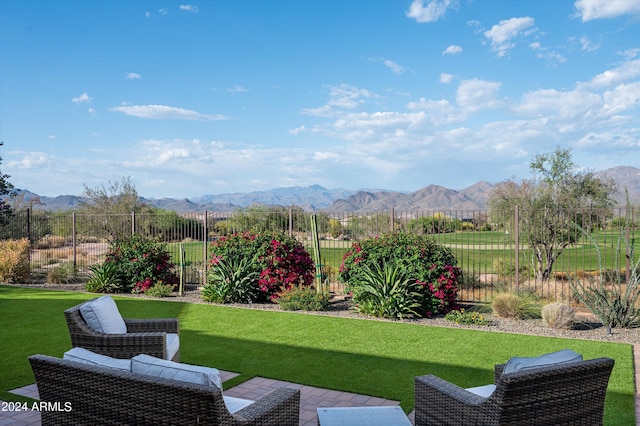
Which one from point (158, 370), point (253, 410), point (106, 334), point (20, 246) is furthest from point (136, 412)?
point (20, 246)

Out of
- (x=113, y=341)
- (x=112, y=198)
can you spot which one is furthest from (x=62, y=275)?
(x=113, y=341)

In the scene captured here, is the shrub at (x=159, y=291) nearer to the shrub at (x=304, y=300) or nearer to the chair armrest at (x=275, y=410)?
the shrub at (x=304, y=300)

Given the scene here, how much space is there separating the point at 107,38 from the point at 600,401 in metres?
23.1

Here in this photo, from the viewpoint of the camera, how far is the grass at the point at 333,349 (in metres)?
5.90

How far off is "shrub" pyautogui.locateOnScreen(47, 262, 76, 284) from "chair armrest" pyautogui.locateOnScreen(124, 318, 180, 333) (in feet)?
39.1

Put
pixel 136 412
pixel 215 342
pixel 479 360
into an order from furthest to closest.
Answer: pixel 215 342 < pixel 479 360 < pixel 136 412

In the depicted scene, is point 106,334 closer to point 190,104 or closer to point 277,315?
point 277,315

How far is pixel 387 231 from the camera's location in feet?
42.2

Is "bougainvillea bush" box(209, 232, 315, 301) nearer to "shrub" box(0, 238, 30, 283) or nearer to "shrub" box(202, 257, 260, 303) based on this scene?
"shrub" box(202, 257, 260, 303)

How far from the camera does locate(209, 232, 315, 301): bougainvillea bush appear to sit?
39.7 ft

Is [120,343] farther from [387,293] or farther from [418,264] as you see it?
[418,264]

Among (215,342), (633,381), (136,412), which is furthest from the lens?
(215,342)

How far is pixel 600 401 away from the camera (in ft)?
11.2

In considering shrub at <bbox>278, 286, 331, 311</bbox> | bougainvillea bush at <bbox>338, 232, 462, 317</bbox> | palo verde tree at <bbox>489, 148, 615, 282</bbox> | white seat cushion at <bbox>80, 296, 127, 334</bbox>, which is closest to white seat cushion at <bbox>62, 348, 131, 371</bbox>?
white seat cushion at <bbox>80, 296, 127, 334</bbox>
